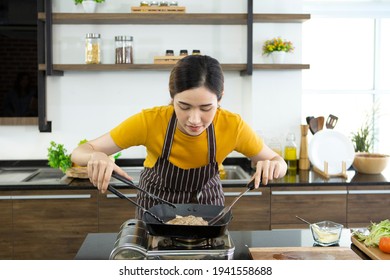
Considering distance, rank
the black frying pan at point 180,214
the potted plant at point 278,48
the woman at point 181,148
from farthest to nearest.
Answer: the potted plant at point 278,48 < the woman at point 181,148 < the black frying pan at point 180,214

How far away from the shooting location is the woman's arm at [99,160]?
1844 millimetres

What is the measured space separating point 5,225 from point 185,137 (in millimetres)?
1690

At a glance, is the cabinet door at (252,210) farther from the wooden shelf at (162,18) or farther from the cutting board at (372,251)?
the cutting board at (372,251)

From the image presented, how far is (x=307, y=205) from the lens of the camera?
11.8 feet

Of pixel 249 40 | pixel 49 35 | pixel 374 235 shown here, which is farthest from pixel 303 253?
pixel 49 35

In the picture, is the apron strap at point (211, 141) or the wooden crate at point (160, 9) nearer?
the apron strap at point (211, 141)

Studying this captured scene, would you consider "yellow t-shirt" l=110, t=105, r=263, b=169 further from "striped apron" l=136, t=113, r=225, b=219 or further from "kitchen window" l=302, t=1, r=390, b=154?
"kitchen window" l=302, t=1, r=390, b=154

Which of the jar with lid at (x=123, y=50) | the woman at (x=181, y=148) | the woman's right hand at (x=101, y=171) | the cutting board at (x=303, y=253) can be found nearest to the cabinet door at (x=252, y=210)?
the woman at (x=181, y=148)

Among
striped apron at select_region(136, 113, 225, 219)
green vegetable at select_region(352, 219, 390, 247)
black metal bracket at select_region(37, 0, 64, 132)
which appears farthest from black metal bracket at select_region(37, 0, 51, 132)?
green vegetable at select_region(352, 219, 390, 247)

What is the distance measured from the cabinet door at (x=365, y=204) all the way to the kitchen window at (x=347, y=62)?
93 centimetres

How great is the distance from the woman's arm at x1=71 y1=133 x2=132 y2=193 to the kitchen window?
8.12ft

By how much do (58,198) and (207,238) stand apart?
6.73 ft

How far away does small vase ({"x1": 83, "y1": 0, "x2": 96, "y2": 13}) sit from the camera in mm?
3945

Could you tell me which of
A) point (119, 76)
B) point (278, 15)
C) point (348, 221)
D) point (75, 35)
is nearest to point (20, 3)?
point (75, 35)
